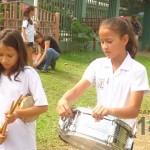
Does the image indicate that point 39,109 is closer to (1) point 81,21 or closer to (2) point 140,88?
(2) point 140,88

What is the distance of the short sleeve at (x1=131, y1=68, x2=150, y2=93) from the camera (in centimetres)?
258

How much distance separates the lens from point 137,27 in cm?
1744

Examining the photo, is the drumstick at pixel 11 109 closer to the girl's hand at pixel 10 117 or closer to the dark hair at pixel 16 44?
the girl's hand at pixel 10 117

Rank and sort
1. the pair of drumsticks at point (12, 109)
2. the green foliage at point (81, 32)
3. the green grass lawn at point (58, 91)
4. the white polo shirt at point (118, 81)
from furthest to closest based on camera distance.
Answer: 1. the green foliage at point (81, 32)
2. the green grass lawn at point (58, 91)
3. the white polo shirt at point (118, 81)
4. the pair of drumsticks at point (12, 109)

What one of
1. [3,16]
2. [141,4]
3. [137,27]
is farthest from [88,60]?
[141,4]

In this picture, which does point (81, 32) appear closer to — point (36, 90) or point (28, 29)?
point (28, 29)

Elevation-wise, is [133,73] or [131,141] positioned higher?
[133,73]

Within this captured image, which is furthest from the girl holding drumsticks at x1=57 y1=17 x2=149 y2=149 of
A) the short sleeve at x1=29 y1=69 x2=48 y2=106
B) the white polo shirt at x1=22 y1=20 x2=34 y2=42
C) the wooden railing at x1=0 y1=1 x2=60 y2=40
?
the wooden railing at x1=0 y1=1 x2=60 y2=40

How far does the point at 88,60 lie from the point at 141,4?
9.02 m

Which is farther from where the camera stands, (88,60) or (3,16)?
(88,60)

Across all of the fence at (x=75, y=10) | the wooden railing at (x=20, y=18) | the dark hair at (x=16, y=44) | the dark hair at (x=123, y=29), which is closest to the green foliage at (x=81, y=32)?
the fence at (x=75, y=10)

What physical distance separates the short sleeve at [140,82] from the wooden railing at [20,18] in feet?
27.4

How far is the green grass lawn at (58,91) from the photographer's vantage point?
15.6 ft

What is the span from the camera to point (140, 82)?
260cm
